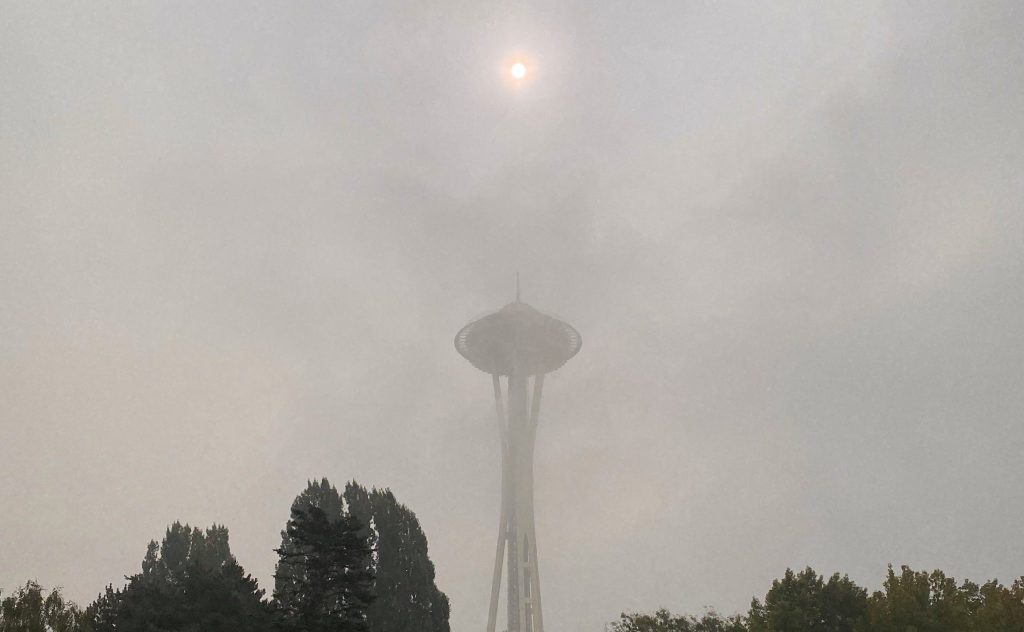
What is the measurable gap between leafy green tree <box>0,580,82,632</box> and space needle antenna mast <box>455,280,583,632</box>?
5306 cm

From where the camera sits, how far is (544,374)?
91.6 m

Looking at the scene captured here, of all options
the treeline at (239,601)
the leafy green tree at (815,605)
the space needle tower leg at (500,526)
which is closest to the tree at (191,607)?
the treeline at (239,601)

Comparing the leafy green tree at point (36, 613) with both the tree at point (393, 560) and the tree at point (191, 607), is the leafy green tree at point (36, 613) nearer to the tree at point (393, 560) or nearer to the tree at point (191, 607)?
the tree at point (191, 607)

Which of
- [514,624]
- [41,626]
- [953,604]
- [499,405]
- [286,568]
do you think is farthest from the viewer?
[499,405]

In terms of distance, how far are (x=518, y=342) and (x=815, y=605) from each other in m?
53.3

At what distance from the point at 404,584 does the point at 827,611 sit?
71.4 ft

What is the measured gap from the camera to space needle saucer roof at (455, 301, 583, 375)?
88.2 metres

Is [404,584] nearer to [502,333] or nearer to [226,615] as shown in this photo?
[226,615]

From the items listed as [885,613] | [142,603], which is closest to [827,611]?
[885,613]

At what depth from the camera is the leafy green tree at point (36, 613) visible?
31188 mm

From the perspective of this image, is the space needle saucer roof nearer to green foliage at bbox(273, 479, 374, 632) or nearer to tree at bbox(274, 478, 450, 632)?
tree at bbox(274, 478, 450, 632)

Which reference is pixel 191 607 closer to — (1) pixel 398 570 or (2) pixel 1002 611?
(1) pixel 398 570

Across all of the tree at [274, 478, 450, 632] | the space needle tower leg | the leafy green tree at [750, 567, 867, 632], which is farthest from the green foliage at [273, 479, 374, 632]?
the space needle tower leg

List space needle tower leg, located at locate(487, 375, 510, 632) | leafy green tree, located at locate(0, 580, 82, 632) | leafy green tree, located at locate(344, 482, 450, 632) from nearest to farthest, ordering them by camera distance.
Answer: leafy green tree, located at locate(0, 580, 82, 632)
leafy green tree, located at locate(344, 482, 450, 632)
space needle tower leg, located at locate(487, 375, 510, 632)
